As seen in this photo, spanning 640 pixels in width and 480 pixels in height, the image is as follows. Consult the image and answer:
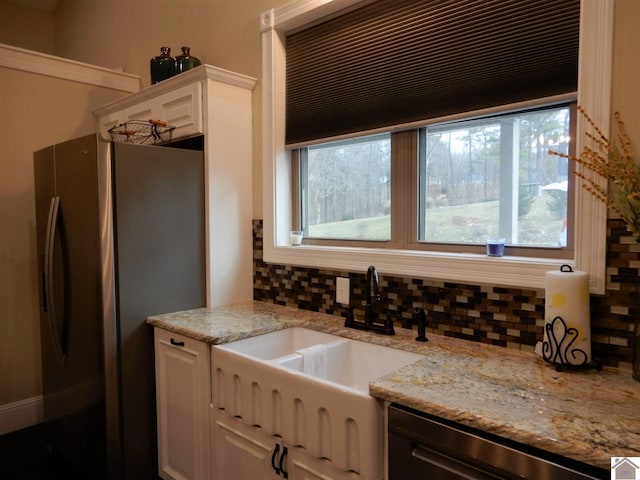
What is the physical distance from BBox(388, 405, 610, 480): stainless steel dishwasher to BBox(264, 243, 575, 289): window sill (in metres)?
0.68

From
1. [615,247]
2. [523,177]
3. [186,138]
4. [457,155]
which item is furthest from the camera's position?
[186,138]

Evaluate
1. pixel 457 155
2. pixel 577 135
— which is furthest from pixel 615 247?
pixel 457 155

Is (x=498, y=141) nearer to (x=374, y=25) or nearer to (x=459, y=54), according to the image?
(x=459, y=54)

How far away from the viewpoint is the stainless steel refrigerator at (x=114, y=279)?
2039 mm

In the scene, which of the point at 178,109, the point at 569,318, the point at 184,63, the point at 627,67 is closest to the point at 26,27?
the point at 184,63

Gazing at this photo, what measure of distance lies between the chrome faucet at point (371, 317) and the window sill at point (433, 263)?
0.39 ft

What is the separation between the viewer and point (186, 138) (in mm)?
2461

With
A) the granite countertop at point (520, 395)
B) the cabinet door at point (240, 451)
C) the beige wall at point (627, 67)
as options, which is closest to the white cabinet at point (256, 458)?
the cabinet door at point (240, 451)

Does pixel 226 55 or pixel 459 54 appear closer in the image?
pixel 459 54

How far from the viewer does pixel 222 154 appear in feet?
7.95

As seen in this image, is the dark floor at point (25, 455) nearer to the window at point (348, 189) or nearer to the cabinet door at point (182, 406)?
the cabinet door at point (182, 406)

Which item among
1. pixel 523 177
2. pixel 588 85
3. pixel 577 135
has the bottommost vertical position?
pixel 523 177

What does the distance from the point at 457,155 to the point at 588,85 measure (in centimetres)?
59

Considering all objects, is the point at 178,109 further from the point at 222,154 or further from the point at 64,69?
the point at 64,69
